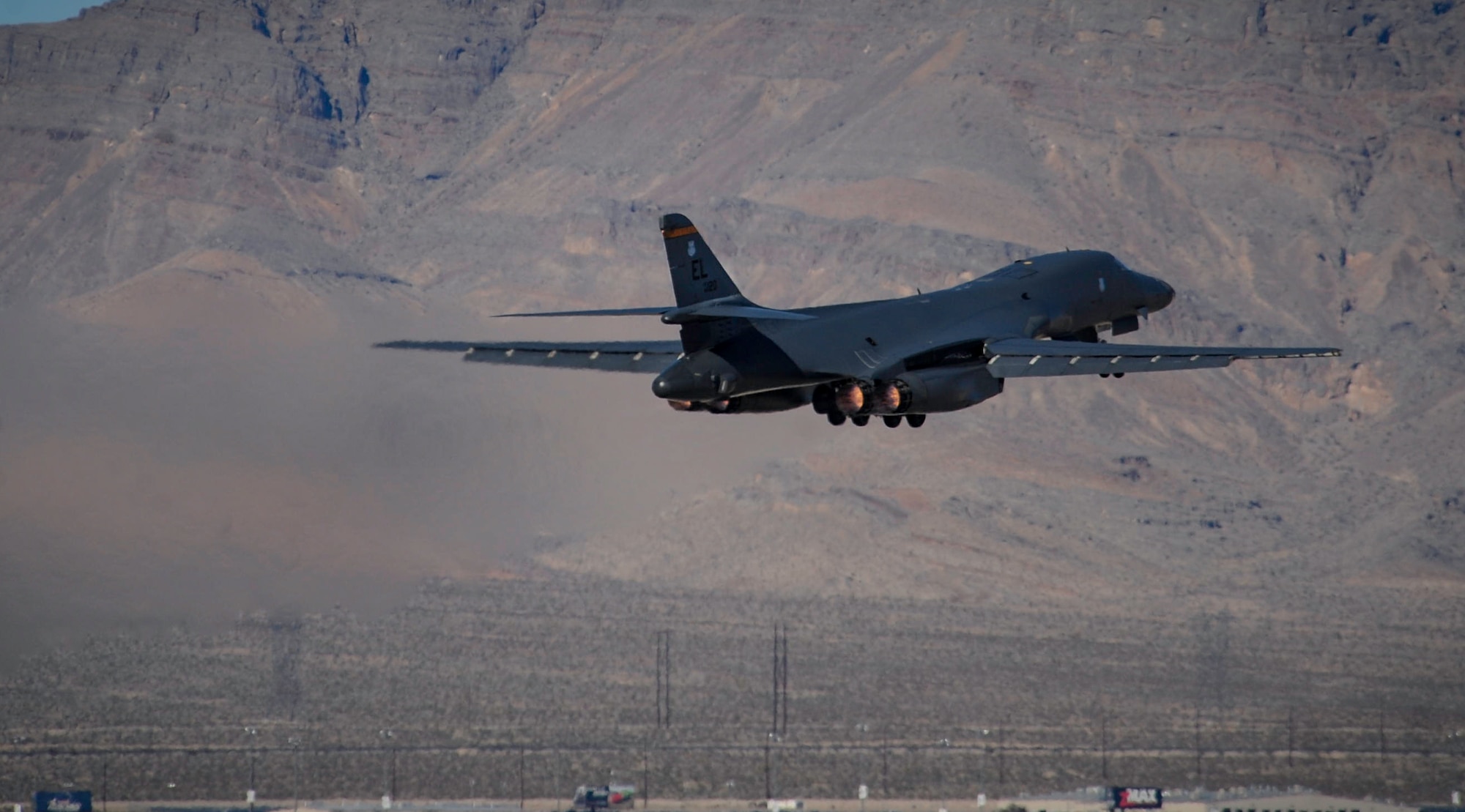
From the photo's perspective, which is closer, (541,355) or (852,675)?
(541,355)

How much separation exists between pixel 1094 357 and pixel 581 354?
11880 mm

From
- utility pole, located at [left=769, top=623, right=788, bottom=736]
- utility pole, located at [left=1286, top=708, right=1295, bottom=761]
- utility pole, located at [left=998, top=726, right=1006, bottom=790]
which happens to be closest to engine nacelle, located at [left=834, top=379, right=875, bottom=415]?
utility pole, located at [left=998, top=726, right=1006, bottom=790]

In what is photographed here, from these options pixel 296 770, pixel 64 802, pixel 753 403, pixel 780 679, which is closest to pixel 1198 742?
pixel 780 679

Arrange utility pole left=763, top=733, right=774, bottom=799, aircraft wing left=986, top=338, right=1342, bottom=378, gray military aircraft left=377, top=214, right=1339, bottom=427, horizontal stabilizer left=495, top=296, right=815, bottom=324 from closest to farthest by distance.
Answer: horizontal stabilizer left=495, top=296, right=815, bottom=324 < gray military aircraft left=377, top=214, right=1339, bottom=427 < aircraft wing left=986, top=338, right=1342, bottom=378 < utility pole left=763, top=733, right=774, bottom=799

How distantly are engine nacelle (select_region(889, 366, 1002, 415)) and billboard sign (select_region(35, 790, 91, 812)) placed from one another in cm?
6725

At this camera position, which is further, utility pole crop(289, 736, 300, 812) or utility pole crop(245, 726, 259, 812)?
→ utility pole crop(289, 736, 300, 812)

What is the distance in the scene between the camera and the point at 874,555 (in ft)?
627

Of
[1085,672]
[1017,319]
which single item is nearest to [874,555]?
[1085,672]

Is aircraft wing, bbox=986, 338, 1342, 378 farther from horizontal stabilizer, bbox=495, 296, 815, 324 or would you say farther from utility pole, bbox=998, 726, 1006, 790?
utility pole, bbox=998, 726, 1006, 790

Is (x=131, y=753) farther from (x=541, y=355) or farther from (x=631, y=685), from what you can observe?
(x=541, y=355)

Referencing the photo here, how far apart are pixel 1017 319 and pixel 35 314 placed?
7047cm

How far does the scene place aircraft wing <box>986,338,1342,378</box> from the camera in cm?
6047

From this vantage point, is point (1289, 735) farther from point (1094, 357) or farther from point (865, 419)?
point (1094, 357)

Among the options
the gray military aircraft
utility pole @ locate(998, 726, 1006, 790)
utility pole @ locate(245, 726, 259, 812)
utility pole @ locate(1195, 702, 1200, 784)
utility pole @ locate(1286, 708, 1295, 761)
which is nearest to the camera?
the gray military aircraft
